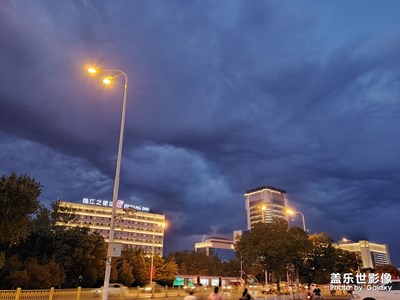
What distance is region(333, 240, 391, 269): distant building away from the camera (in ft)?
437

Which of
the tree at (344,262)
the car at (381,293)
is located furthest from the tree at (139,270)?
the car at (381,293)

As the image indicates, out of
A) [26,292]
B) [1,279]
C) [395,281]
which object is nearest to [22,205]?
[26,292]

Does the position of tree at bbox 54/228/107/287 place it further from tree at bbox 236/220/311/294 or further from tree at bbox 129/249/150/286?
tree at bbox 236/220/311/294

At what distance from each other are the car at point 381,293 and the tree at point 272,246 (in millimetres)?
11189

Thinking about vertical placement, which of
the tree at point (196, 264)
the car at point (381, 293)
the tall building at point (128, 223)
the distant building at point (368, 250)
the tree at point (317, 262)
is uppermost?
the tall building at point (128, 223)

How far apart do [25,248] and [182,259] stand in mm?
82959

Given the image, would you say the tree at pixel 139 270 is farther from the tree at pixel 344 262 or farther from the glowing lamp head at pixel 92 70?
the glowing lamp head at pixel 92 70

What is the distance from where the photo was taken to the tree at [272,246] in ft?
107

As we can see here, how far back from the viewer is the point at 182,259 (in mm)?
120000

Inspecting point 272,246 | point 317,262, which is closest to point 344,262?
point 317,262

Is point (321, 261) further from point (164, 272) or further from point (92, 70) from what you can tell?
point (164, 272)

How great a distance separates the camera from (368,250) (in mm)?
152625

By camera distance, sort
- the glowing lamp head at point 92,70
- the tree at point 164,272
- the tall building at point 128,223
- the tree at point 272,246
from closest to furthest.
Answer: the glowing lamp head at point 92,70, the tree at point 272,246, the tree at point 164,272, the tall building at point 128,223

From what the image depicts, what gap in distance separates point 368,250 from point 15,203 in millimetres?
157946
